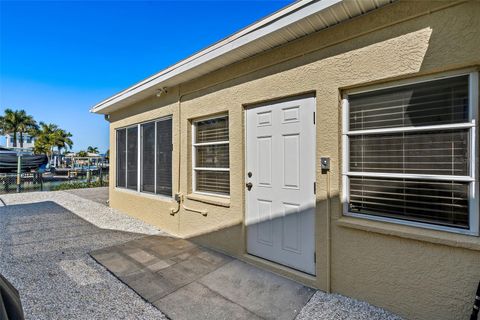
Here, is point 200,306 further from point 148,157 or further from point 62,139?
point 62,139

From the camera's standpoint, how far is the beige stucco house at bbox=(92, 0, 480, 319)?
7.16 feet

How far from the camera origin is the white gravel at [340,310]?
242 centimetres

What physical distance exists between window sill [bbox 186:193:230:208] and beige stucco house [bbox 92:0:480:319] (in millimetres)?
47

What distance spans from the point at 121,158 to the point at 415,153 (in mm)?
7354

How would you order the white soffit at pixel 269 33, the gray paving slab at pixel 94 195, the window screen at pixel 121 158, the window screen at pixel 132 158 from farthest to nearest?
the gray paving slab at pixel 94 195, the window screen at pixel 121 158, the window screen at pixel 132 158, the white soffit at pixel 269 33

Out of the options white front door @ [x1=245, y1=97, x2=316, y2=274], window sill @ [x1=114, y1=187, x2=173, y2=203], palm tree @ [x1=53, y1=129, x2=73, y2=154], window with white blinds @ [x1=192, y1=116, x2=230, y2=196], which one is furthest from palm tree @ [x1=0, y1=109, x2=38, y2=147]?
white front door @ [x1=245, y1=97, x2=316, y2=274]

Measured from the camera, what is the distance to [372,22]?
2.54 m

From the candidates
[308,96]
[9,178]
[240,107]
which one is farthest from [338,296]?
[9,178]

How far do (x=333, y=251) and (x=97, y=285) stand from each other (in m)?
3.01

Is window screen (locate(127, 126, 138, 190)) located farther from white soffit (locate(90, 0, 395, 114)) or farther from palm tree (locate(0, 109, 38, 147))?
palm tree (locate(0, 109, 38, 147))

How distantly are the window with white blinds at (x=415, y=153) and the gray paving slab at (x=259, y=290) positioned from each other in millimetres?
1218

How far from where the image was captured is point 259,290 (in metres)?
2.94

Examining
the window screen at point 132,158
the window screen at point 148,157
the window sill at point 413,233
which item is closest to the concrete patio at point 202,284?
the window sill at point 413,233

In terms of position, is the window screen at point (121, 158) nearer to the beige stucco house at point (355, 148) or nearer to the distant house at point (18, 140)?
the beige stucco house at point (355, 148)
